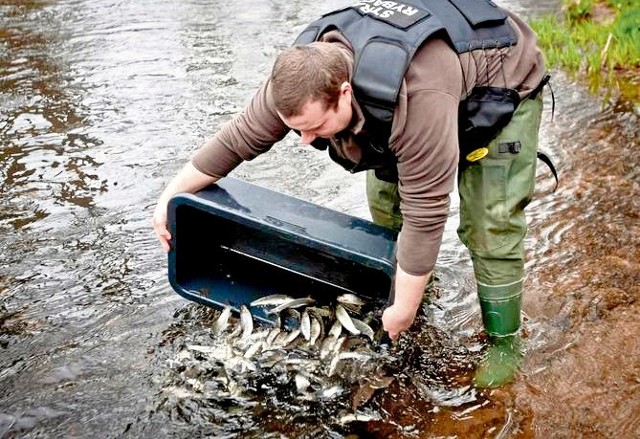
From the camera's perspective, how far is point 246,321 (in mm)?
3760

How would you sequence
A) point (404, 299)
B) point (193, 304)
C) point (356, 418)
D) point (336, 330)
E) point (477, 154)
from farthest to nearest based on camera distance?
point (193, 304), point (336, 330), point (356, 418), point (477, 154), point (404, 299)

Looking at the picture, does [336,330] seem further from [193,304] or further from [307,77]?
[307,77]

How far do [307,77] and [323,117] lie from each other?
17cm

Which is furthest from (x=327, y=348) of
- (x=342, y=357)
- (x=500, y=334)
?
(x=500, y=334)

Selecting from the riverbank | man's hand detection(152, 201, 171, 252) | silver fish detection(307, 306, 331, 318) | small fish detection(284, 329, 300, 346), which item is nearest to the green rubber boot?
silver fish detection(307, 306, 331, 318)

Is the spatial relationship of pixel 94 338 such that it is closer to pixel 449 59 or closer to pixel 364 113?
pixel 364 113

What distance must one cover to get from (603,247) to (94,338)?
122 inches

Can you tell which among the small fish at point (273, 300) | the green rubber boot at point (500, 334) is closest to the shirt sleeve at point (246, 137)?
the small fish at point (273, 300)

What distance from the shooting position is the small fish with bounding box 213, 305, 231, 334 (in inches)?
151

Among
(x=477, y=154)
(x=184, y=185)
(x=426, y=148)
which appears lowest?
(x=184, y=185)

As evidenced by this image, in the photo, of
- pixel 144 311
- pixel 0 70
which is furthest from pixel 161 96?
pixel 144 311

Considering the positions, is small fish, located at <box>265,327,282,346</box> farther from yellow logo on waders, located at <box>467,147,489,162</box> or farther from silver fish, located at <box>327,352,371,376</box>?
yellow logo on waders, located at <box>467,147,489,162</box>

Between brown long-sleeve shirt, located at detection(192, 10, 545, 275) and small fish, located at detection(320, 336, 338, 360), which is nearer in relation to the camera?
brown long-sleeve shirt, located at detection(192, 10, 545, 275)

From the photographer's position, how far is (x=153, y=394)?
355 centimetres
